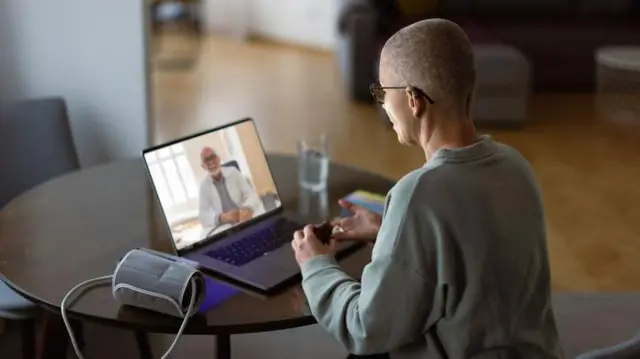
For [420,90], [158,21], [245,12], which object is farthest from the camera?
[245,12]

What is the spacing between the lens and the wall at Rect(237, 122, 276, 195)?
2076 mm

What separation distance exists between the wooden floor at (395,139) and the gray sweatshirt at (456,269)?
1759 mm

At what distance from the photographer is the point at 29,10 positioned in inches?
126

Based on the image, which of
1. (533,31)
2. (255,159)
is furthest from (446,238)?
(533,31)

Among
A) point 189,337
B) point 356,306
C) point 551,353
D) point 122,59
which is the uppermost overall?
point 122,59

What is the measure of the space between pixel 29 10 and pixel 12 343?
1222mm

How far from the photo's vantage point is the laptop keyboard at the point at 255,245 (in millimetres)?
1855

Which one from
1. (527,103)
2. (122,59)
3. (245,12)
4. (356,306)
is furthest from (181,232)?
(245,12)

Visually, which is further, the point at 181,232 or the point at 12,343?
the point at 12,343

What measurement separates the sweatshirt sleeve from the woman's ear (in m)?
0.14

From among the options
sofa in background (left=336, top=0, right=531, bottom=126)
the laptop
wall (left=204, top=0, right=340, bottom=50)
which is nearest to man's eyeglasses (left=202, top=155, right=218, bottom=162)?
the laptop

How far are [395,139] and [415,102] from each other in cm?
337

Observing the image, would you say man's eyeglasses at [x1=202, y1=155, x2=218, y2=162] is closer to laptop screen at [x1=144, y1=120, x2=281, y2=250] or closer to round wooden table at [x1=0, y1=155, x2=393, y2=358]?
laptop screen at [x1=144, y1=120, x2=281, y2=250]

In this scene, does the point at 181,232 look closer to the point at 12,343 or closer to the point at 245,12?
the point at 12,343
